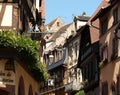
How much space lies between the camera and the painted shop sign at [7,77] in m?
23.6

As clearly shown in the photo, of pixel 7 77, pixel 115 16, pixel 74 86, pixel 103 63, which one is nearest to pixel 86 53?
pixel 74 86

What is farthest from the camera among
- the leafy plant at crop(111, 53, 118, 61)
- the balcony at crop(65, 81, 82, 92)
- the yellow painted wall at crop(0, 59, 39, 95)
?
the balcony at crop(65, 81, 82, 92)

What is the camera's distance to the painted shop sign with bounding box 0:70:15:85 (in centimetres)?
2358

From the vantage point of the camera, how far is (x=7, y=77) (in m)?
23.7

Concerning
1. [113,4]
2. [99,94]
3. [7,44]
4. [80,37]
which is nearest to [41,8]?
[113,4]

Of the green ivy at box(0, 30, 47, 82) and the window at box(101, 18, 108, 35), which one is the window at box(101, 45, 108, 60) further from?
the green ivy at box(0, 30, 47, 82)

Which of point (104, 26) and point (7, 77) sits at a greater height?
point (104, 26)

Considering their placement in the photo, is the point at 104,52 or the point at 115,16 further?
the point at 104,52

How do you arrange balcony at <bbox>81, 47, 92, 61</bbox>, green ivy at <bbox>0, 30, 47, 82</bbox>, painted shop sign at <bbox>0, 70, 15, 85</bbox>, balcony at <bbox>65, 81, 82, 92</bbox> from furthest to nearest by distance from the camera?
balcony at <bbox>65, 81, 82, 92</bbox> < balcony at <bbox>81, 47, 92, 61</bbox> < painted shop sign at <bbox>0, 70, 15, 85</bbox> < green ivy at <bbox>0, 30, 47, 82</bbox>

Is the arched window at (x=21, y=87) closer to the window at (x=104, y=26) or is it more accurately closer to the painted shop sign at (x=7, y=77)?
the painted shop sign at (x=7, y=77)

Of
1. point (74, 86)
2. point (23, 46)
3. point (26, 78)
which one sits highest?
point (23, 46)

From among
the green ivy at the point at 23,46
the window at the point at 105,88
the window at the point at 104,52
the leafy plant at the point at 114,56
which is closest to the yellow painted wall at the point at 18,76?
the green ivy at the point at 23,46

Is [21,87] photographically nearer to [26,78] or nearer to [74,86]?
[26,78]

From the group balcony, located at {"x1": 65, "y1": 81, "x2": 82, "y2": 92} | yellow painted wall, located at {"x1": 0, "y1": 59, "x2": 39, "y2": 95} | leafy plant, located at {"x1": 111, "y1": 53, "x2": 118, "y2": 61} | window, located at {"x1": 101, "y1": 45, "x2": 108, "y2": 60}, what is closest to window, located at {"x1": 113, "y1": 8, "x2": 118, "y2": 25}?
leafy plant, located at {"x1": 111, "y1": 53, "x2": 118, "y2": 61}
